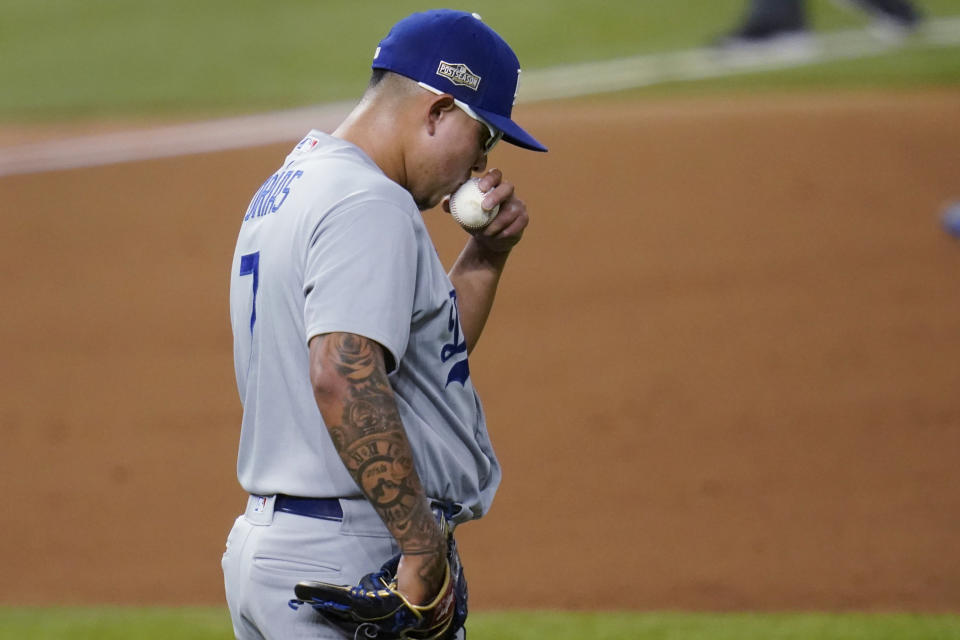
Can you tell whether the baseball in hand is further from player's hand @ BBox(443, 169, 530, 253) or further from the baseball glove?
the baseball glove

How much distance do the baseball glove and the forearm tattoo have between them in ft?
0.29

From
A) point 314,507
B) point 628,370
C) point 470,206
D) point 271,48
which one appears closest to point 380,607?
point 314,507

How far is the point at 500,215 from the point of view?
9.27 feet

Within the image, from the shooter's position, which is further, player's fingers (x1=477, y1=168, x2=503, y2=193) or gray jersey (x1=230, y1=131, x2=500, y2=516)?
player's fingers (x1=477, y1=168, x2=503, y2=193)

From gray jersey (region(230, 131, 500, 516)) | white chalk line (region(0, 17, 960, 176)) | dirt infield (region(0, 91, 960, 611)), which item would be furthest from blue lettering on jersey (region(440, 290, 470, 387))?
white chalk line (region(0, 17, 960, 176))

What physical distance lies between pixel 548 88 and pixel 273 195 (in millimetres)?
11751

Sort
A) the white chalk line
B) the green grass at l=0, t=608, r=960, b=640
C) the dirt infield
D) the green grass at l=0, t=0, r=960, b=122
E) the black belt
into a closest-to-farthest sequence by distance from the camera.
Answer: the black belt, the green grass at l=0, t=608, r=960, b=640, the dirt infield, the white chalk line, the green grass at l=0, t=0, r=960, b=122

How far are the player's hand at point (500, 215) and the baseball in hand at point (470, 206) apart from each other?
15 millimetres

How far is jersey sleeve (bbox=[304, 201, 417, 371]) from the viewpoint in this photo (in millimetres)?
2199

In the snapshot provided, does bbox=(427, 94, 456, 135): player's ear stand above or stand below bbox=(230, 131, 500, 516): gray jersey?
above

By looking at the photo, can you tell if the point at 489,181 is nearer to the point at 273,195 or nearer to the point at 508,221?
the point at 508,221

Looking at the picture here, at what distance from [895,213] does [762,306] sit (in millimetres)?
1755

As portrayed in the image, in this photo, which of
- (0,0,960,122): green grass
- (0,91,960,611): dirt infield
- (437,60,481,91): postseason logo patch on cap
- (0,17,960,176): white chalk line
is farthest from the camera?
(0,0,960,122): green grass

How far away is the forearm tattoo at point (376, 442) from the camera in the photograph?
7.20 ft
